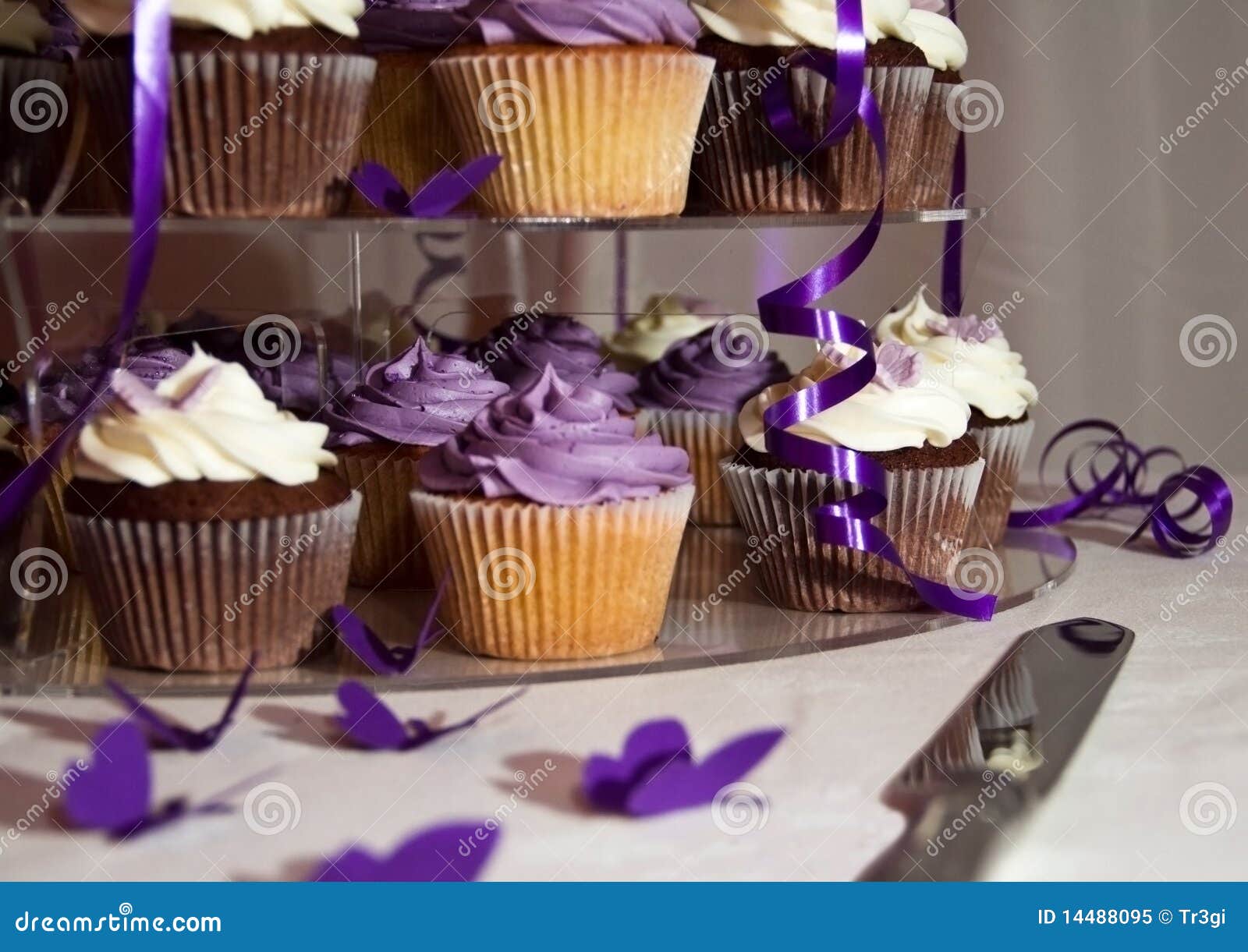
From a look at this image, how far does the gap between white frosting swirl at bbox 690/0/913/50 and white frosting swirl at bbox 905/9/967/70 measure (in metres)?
0.05

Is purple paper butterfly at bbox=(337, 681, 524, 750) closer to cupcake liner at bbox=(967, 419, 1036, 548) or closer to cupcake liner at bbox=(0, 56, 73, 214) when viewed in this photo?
cupcake liner at bbox=(0, 56, 73, 214)

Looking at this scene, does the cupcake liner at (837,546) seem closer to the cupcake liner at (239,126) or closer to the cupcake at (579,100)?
the cupcake at (579,100)

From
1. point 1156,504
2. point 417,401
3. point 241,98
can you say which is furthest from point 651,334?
point 241,98

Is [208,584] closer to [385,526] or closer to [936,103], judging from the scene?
[385,526]

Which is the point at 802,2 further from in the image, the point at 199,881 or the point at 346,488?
the point at 199,881

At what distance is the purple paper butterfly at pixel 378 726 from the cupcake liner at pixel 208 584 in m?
0.21

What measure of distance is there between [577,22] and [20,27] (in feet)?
1.86

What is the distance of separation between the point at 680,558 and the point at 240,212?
787mm

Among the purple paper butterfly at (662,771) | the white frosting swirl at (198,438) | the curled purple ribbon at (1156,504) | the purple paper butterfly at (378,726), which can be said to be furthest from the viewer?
the curled purple ribbon at (1156,504)

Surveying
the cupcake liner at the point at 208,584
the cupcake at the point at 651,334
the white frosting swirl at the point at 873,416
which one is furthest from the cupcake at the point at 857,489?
the cupcake at the point at 651,334

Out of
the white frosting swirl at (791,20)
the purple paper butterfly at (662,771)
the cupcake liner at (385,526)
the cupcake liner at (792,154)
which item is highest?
the white frosting swirl at (791,20)

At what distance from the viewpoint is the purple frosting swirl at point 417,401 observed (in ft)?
6.17

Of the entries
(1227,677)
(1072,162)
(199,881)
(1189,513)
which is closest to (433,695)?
(199,881)

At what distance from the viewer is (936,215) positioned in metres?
1.83
